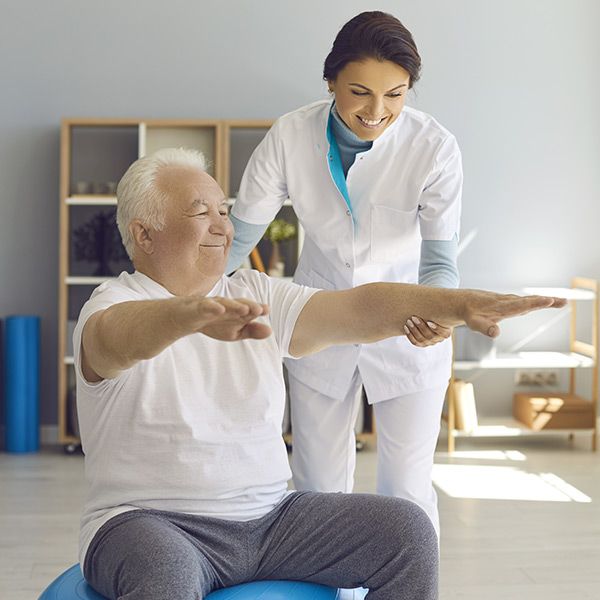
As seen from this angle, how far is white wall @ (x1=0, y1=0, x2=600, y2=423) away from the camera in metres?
4.58

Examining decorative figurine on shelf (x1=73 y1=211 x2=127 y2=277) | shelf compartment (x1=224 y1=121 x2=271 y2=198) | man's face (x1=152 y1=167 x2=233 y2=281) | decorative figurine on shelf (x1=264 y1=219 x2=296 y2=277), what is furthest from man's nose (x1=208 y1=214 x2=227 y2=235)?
shelf compartment (x1=224 y1=121 x2=271 y2=198)

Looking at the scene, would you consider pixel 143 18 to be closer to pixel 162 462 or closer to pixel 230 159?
pixel 230 159

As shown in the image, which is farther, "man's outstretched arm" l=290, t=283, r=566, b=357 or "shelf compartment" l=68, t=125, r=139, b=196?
"shelf compartment" l=68, t=125, r=139, b=196

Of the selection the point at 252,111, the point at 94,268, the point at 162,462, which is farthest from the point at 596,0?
the point at 162,462

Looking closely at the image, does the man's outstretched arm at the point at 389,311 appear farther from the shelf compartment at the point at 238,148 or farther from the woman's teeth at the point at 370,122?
the shelf compartment at the point at 238,148

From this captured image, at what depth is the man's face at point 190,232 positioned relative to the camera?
1779 millimetres

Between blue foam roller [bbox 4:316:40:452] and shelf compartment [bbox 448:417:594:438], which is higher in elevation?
blue foam roller [bbox 4:316:40:452]

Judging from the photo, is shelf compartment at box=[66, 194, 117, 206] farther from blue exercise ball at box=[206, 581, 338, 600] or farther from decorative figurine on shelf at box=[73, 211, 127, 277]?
blue exercise ball at box=[206, 581, 338, 600]

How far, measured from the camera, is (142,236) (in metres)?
1.80

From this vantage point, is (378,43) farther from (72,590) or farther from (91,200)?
(91,200)

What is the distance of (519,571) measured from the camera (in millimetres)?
2969

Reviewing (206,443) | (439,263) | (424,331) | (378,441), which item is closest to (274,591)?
(206,443)

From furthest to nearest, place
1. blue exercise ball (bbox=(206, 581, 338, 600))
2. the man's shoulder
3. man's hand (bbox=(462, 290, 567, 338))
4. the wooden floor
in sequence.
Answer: the wooden floor, the man's shoulder, blue exercise ball (bbox=(206, 581, 338, 600)), man's hand (bbox=(462, 290, 567, 338))

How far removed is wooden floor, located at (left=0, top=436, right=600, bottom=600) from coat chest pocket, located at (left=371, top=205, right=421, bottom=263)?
3.27 feet
